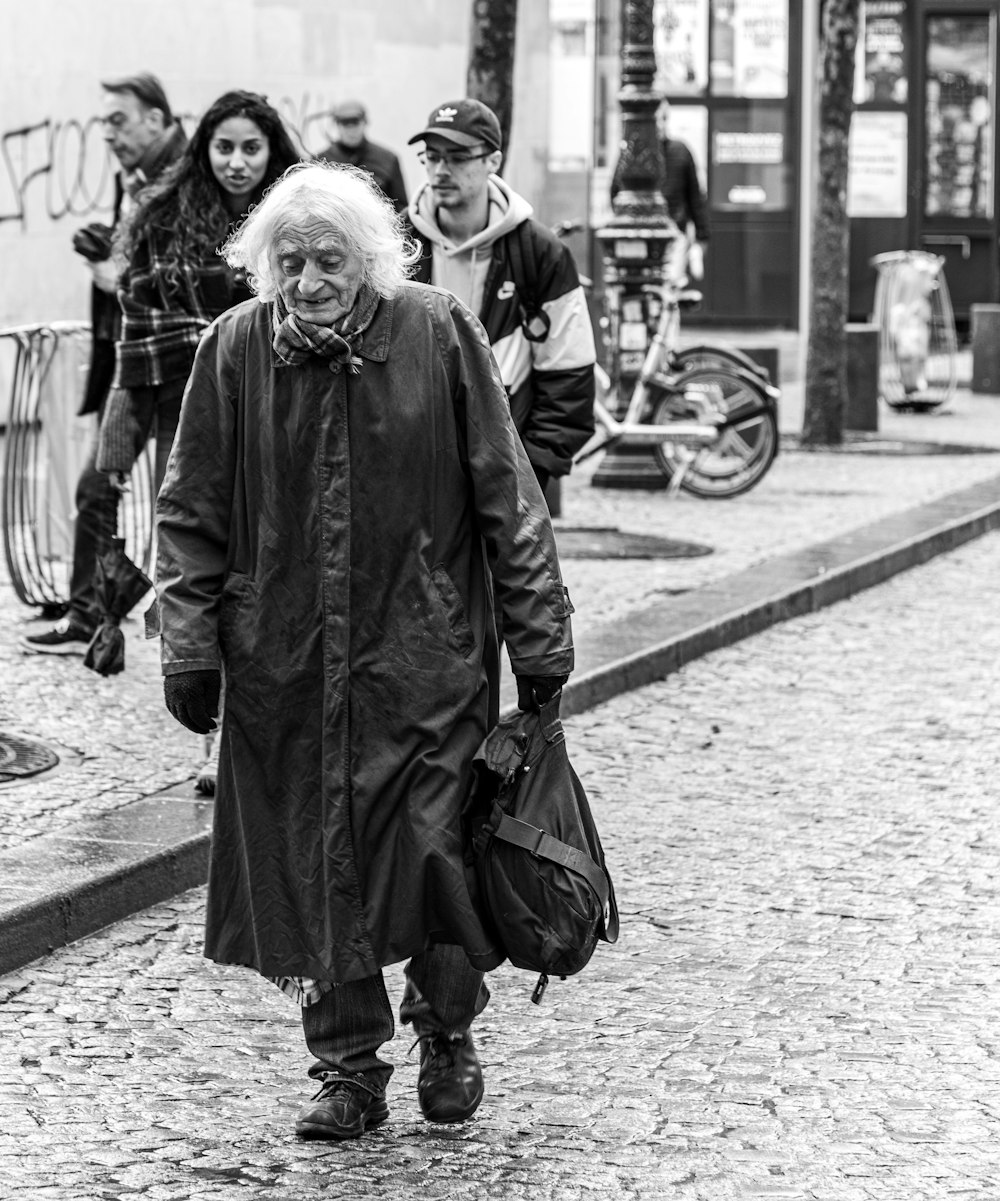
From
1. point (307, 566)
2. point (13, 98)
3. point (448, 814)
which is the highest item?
point (13, 98)

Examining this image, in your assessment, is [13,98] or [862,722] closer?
[862,722]

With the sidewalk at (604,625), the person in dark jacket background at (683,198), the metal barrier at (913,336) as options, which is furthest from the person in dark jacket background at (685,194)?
the metal barrier at (913,336)

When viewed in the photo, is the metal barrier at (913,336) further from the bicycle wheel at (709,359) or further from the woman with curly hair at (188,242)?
the woman with curly hair at (188,242)

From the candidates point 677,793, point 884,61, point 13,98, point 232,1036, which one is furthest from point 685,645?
point 884,61

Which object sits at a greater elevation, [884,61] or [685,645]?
[884,61]

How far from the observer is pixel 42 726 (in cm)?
712

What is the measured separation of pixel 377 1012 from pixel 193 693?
64 centimetres

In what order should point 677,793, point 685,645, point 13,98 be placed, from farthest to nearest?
point 13,98 → point 685,645 → point 677,793

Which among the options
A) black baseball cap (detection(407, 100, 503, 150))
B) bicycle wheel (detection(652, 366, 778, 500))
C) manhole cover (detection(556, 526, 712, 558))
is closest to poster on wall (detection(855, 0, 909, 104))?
bicycle wheel (detection(652, 366, 778, 500))

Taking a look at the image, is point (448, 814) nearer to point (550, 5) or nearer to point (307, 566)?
point (307, 566)

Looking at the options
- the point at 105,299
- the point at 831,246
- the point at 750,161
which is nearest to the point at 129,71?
the point at 831,246

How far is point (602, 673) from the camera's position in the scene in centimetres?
811

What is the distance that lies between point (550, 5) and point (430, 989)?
739 inches

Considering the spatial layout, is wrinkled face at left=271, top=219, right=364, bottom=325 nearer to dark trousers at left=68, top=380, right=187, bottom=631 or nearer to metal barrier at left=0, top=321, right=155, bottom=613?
dark trousers at left=68, top=380, right=187, bottom=631
